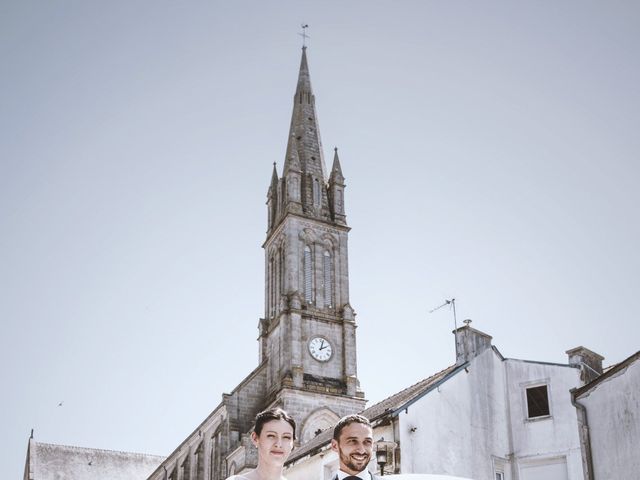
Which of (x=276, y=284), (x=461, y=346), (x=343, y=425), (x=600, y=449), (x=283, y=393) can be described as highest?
(x=276, y=284)

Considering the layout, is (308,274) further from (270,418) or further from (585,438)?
(270,418)

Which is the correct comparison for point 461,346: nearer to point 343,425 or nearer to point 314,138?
point 343,425

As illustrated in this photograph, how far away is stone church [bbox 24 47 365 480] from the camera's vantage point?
165 ft

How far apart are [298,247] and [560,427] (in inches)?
1343

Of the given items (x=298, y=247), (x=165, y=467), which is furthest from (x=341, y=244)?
(x=165, y=467)

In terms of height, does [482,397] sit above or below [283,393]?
below

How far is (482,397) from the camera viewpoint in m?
23.9

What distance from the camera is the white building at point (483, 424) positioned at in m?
22.1

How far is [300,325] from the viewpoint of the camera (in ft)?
173

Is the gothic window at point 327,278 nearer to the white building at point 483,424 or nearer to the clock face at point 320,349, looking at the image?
the clock face at point 320,349

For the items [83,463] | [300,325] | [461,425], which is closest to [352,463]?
[461,425]

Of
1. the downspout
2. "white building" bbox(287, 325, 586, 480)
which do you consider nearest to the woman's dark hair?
the downspout

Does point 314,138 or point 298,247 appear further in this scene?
point 314,138

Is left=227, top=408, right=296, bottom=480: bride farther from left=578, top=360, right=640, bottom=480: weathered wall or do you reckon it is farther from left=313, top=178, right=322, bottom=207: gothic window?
left=313, top=178, right=322, bottom=207: gothic window
